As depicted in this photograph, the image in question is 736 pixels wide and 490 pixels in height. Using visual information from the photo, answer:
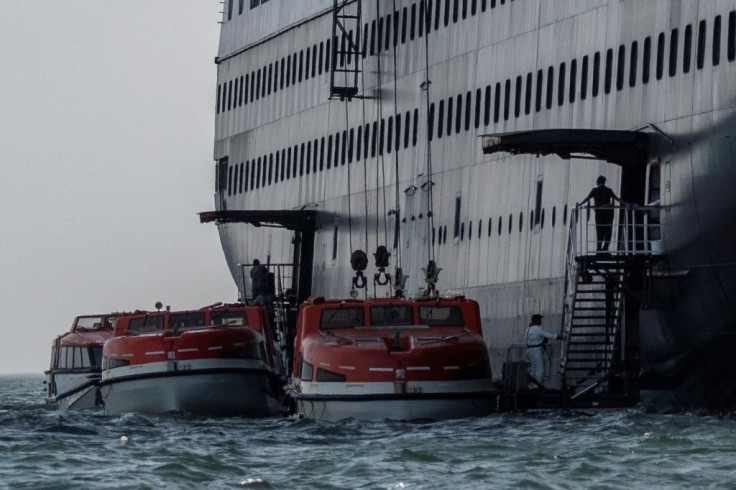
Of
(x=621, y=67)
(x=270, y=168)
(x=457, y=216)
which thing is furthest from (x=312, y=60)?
(x=621, y=67)

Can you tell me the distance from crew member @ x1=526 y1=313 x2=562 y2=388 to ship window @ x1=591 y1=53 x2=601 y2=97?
4562 mm

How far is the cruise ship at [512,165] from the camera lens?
33156 millimetres

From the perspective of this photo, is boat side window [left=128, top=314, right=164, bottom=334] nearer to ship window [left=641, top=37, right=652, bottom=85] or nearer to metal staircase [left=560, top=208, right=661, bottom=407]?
metal staircase [left=560, top=208, right=661, bottom=407]

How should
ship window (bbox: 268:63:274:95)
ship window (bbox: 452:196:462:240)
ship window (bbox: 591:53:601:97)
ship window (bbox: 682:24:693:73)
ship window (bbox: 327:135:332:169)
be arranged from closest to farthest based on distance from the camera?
ship window (bbox: 682:24:693:73) → ship window (bbox: 591:53:601:97) → ship window (bbox: 452:196:462:240) → ship window (bbox: 327:135:332:169) → ship window (bbox: 268:63:274:95)

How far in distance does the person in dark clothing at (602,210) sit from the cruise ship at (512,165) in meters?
0.30

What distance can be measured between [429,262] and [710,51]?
39.6 ft

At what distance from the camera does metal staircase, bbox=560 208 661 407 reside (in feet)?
111

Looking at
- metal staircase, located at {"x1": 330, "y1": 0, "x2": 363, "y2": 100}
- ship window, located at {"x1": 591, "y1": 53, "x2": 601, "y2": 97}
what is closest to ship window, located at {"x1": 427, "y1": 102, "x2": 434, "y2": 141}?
metal staircase, located at {"x1": 330, "y1": 0, "x2": 363, "y2": 100}

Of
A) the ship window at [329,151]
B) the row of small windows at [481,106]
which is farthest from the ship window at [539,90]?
the ship window at [329,151]

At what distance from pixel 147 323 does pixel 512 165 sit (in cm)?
807

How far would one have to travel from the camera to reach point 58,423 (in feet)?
112

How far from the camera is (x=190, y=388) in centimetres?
3569

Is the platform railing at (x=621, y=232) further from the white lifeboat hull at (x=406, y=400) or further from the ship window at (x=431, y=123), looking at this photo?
the ship window at (x=431, y=123)

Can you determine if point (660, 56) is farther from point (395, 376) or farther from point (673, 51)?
point (395, 376)
